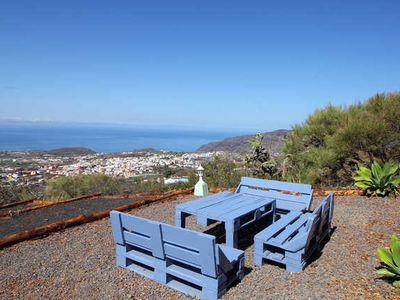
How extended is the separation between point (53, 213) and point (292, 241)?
513 centimetres

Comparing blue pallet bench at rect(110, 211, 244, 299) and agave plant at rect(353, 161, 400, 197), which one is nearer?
blue pallet bench at rect(110, 211, 244, 299)

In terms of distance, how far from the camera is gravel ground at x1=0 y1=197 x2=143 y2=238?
5824 millimetres

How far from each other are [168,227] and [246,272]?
3.82 feet

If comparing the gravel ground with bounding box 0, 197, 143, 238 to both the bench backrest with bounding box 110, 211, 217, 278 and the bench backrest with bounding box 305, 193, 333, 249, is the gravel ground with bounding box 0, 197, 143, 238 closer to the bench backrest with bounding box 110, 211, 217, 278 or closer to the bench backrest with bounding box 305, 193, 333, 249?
the bench backrest with bounding box 110, 211, 217, 278

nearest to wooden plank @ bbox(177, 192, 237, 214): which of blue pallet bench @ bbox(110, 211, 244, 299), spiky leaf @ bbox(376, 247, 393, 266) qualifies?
blue pallet bench @ bbox(110, 211, 244, 299)

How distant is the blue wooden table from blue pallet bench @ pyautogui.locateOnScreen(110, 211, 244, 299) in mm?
512

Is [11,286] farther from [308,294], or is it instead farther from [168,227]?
[308,294]

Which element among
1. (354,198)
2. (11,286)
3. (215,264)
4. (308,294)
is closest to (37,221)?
(11,286)

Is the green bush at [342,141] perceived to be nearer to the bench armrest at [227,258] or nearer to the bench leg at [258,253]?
the bench leg at [258,253]

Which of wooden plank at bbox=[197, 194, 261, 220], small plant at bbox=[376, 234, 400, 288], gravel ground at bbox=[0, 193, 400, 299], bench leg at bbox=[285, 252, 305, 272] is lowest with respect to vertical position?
gravel ground at bbox=[0, 193, 400, 299]

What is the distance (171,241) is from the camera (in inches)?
122

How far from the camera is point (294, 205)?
5090 millimetres

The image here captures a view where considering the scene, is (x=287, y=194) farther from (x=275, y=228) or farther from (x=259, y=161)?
(x=259, y=161)

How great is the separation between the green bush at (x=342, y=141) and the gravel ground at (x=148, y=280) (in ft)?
11.5
